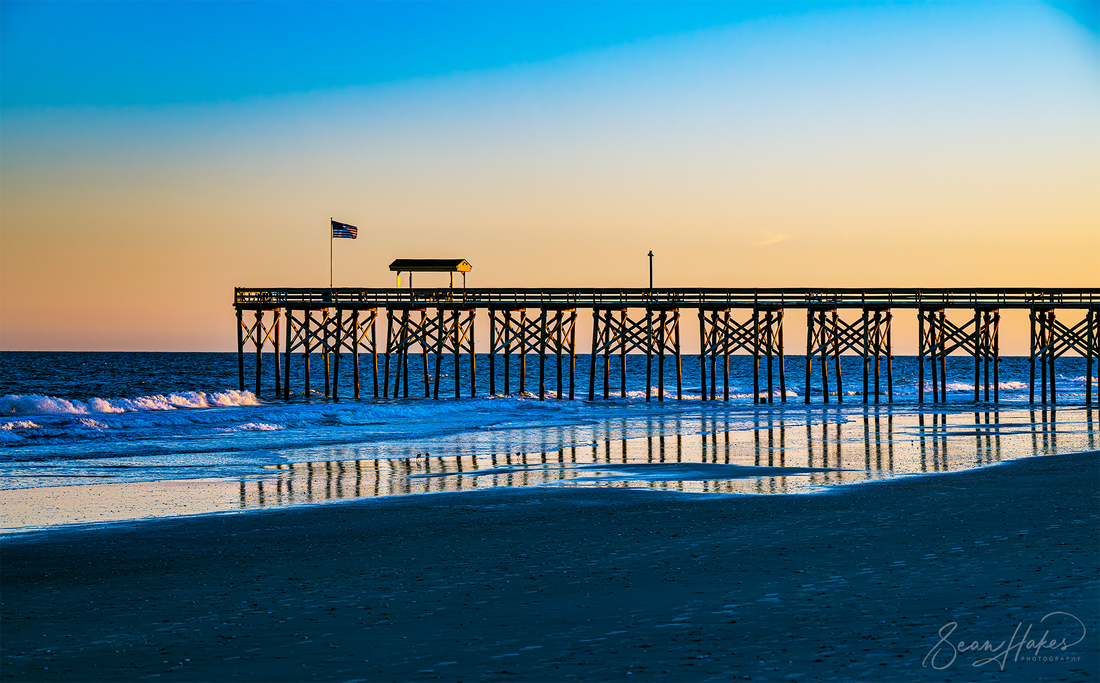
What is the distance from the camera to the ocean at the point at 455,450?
11.7 metres

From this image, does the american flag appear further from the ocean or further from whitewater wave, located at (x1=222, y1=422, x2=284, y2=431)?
whitewater wave, located at (x1=222, y1=422, x2=284, y2=431)

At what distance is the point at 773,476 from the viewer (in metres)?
12.7

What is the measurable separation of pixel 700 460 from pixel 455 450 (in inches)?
184

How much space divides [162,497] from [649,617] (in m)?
7.61

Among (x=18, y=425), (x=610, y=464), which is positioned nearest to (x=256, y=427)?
(x=18, y=425)

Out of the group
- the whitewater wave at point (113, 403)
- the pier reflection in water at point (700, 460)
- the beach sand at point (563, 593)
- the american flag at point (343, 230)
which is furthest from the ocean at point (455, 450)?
the american flag at point (343, 230)

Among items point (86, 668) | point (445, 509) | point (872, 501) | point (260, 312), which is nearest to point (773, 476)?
point (872, 501)

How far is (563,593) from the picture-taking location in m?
6.18

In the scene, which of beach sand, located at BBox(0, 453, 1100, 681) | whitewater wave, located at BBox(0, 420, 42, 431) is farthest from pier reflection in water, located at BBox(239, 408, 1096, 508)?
whitewater wave, located at BBox(0, 420, 42, 431)

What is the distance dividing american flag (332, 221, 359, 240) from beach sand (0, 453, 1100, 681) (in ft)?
105

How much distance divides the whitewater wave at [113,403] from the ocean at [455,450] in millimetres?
145

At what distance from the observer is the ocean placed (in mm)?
11664

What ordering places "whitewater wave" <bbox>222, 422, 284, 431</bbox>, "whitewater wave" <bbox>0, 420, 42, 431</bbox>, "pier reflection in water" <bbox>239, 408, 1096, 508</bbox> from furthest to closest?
"whitewater wave" <bbox>222, 422, 284, 431</bbox>, "whitewater wave" <bbox>0, 420, 42, 431</bbox>, "pier reflection in water" <bbox>239, 408, 1096, 508</bbox>

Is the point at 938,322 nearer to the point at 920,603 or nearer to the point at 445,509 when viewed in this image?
the point at 445,509
